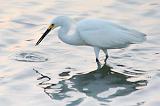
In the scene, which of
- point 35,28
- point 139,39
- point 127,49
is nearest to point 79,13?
point 35,28

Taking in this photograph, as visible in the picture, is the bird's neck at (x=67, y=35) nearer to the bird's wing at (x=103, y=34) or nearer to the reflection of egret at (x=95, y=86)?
the bird's wing at (x=103, y=34)

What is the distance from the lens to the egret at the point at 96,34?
9.99 meters

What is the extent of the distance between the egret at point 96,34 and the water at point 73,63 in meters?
0.36

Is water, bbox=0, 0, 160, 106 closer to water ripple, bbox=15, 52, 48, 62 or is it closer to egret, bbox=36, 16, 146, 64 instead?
water ripple, bbox=15, 52, 48, 62

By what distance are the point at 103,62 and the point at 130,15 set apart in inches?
110

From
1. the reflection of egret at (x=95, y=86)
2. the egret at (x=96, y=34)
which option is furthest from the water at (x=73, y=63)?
the egret at (x=96, y=34)

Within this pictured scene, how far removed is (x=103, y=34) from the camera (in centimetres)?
1014

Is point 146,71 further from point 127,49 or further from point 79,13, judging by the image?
point 79,13

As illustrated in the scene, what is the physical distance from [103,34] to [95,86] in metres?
1.23

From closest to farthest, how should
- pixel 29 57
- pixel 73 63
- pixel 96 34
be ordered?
pixel 96 34 < pixel 73 63 < pixel 29 57

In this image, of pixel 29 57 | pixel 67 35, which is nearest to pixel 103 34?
pixel 67 35

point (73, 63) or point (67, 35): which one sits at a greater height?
point (67, 35)

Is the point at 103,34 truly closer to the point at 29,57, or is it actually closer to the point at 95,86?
the point at 95,86

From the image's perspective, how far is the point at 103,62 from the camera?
34.0ft
